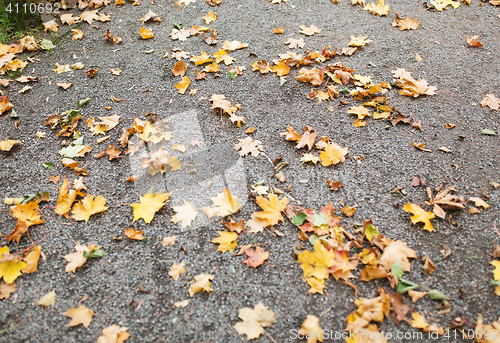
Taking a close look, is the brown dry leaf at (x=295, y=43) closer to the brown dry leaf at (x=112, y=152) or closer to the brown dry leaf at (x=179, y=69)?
the brown dry leaf at (x=179, y=69)

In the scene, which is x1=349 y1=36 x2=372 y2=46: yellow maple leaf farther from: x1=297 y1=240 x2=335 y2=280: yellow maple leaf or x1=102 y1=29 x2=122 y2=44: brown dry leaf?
x1=102 y1=29 x2=122 y2=44: brown dry leaf

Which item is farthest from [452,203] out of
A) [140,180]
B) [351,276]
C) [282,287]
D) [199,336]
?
[140,180]

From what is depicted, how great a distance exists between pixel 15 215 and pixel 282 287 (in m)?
2.21

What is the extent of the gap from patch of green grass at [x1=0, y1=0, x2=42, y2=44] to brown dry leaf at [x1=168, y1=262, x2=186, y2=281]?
4.21 metres

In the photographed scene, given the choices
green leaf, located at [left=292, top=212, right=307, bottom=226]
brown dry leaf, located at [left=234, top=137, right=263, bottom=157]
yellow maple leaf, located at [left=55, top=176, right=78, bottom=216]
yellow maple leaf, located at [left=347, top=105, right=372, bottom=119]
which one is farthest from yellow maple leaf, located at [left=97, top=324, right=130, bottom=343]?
yellow maple leaf, located at [left=347, top=105, right=372, bottom=119]

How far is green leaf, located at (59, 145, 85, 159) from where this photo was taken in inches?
113

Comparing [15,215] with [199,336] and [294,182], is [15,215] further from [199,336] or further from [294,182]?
[294,182]

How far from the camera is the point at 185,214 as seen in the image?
94.8 inches

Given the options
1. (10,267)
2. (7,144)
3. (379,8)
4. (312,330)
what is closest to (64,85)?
(7,144)

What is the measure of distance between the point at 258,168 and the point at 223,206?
517mm

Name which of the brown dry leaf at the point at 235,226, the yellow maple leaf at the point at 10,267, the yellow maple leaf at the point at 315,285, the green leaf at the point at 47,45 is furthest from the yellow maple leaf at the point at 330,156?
the green leaf at the point at 47,45

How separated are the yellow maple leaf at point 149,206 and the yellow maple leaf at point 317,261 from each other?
1197 mm

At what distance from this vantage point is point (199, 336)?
1847mm

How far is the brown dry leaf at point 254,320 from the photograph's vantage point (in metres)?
→ 1.85
